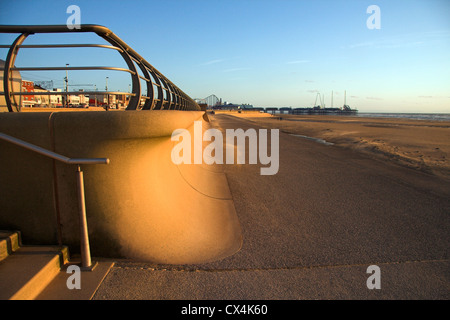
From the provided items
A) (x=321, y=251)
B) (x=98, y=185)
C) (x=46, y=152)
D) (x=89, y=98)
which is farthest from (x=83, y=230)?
(x=89, y=98)

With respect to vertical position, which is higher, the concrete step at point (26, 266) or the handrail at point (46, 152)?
the handrail at point (46, 152)

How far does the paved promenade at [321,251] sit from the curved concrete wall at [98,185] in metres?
0.31

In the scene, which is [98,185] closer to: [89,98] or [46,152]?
[46,152]

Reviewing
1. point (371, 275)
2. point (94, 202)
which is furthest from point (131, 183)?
point (371, 275)

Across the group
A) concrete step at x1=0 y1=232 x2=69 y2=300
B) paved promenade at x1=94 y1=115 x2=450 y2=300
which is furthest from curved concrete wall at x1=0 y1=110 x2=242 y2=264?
paved promenade at x1=94 y1=115 x2=450 y2=300

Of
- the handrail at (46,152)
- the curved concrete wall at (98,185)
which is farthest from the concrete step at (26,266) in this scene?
the handrail at (46,152)

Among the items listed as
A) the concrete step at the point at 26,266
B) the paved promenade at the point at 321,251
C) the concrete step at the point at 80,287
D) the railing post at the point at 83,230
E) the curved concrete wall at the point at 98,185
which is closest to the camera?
the concrete step at the point at 26,266

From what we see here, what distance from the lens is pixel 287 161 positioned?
9664 mm

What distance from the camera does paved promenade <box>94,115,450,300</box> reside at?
106 inches

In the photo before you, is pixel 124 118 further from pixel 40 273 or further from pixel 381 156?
pixel 381 156

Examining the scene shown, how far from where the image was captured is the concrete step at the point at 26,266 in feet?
7.45

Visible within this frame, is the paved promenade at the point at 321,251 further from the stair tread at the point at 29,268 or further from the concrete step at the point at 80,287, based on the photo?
the stair tread at the point at 29,268

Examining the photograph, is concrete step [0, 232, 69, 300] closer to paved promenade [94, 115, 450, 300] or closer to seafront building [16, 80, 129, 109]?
paved promenade [94, 115, 450, 300]

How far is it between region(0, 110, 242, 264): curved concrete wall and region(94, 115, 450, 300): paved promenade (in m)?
0.31
